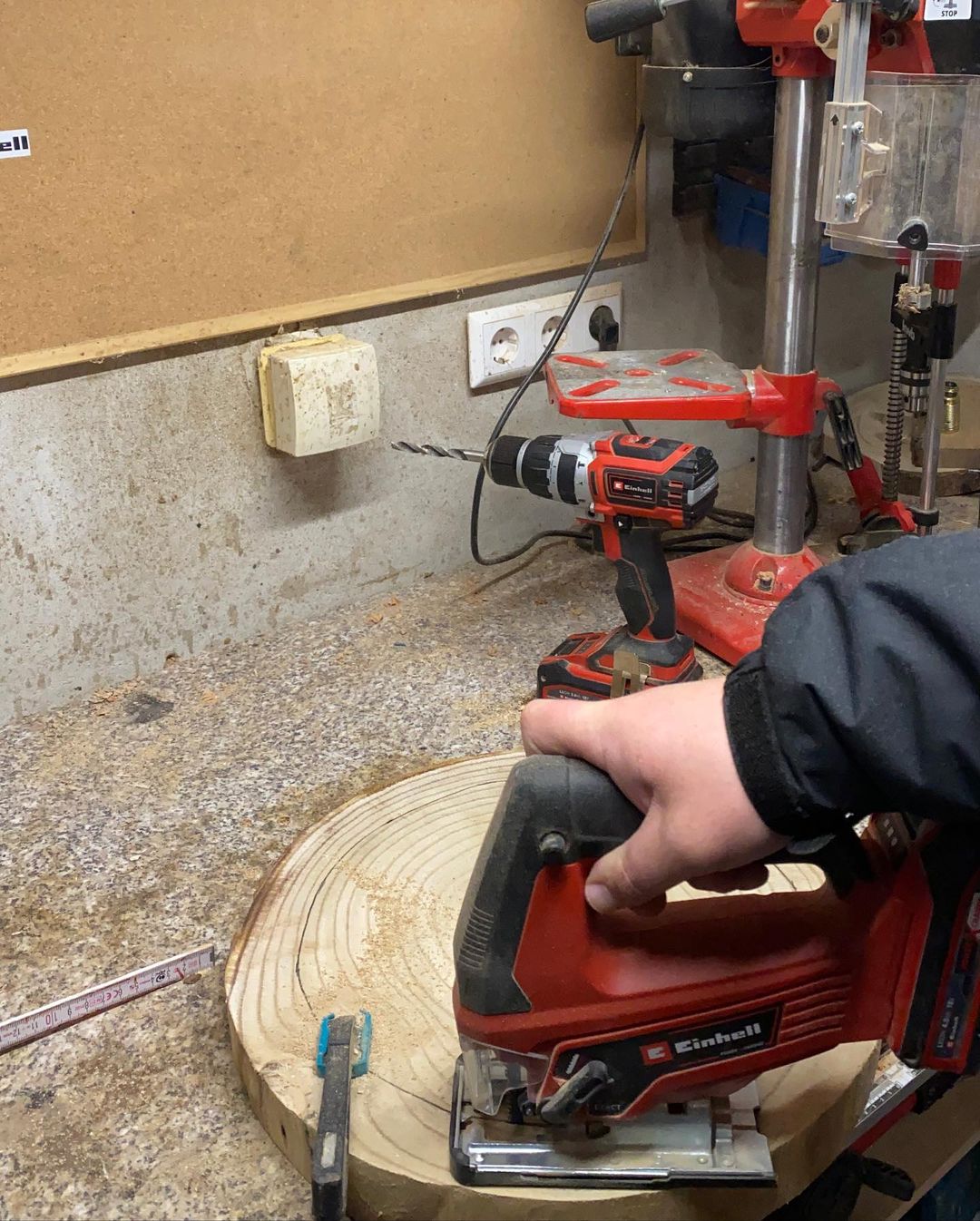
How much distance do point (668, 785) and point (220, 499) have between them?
0.83 m

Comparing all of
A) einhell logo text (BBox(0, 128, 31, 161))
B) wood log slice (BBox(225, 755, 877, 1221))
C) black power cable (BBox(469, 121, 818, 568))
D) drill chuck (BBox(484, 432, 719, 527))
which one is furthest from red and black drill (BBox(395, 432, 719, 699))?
einhell logo text (BBox(0, 128, 31, 161))

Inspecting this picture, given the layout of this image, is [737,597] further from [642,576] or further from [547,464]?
[547,464]

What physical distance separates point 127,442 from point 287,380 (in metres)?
0.18

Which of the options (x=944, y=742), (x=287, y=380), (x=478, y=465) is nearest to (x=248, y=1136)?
(x=944, y=742)

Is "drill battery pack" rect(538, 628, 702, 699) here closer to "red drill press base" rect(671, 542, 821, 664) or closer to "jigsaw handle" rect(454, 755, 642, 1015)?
"red drill press base" rect(671, 542, 821, 664)

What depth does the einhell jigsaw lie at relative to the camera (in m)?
0.63

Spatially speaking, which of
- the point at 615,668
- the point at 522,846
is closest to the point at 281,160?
the point at 615,668

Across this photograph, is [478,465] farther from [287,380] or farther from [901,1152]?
[901,1152]

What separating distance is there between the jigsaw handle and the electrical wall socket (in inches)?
35.1

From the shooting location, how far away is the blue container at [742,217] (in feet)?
5.11

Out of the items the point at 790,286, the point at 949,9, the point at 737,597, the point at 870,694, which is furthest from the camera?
the point at 737,597

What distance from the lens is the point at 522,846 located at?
628 millimetres

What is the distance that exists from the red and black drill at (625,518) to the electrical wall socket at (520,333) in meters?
0.21

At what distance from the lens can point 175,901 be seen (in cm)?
96
